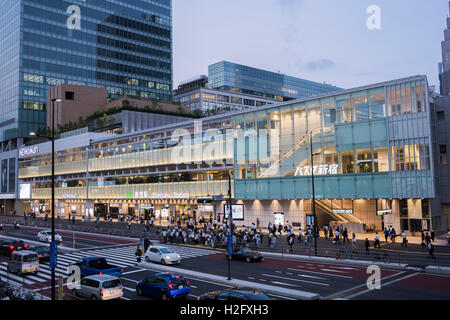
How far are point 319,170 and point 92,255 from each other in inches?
1122

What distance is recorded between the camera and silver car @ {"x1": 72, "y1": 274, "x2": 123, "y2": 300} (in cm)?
2005

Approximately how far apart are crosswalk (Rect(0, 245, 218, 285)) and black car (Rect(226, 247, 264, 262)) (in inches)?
177

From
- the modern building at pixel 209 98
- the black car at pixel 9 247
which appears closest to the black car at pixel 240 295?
the black car at pixel 9 247

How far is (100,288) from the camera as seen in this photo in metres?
20.1

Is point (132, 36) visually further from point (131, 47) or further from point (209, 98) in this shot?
point (209, 98)

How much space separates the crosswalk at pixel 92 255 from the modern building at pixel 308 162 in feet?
25.1

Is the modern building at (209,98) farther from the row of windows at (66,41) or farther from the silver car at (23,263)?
the silver car at (23,263)

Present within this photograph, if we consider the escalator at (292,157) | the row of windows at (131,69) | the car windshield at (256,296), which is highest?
the row of windows at (131,69)

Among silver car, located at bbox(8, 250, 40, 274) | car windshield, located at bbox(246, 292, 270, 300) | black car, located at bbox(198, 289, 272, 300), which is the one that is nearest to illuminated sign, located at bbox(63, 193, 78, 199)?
silver car, located at bbox(8, 250, 40, 274)

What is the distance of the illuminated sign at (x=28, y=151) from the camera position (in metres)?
107

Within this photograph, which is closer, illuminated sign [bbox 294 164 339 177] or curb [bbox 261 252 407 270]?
curb [bbox 261 252 407 270]

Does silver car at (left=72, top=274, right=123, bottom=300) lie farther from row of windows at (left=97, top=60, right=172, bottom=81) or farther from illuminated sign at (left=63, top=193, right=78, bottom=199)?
row of windows at (left=97, top=60, right=172, bottom=81)

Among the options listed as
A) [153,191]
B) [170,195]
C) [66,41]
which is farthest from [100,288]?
[66,41]


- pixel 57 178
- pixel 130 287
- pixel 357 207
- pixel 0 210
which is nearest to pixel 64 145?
pixel 57 178
